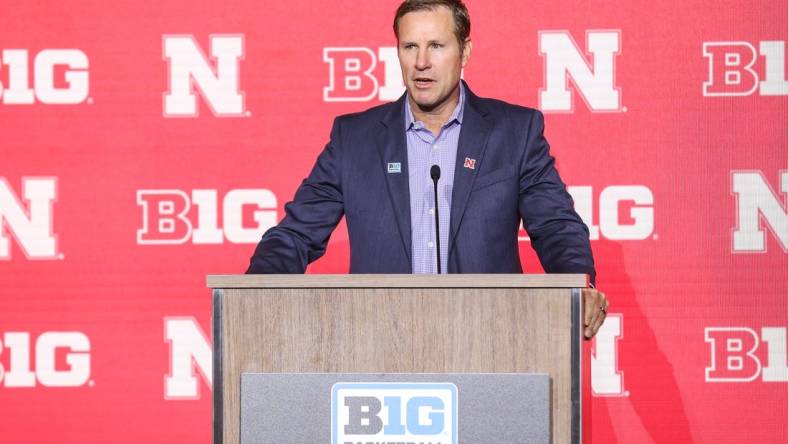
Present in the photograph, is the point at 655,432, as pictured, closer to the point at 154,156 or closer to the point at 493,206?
the point at 493,206

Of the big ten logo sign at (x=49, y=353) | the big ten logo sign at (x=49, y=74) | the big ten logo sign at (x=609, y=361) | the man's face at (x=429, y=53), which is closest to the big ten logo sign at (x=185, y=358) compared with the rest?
the big ten logo sign at (x=49, y=353)

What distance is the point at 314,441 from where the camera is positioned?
1769 millimetres

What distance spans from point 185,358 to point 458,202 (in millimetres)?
1702

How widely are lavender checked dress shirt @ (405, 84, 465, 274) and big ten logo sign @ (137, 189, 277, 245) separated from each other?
118 centimetres

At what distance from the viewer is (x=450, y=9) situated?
2.63 meters

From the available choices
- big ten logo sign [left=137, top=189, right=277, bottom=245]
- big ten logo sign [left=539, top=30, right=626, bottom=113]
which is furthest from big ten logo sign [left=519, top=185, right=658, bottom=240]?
big ten logo sign [left=137, top=189, right=277, bottom=245]

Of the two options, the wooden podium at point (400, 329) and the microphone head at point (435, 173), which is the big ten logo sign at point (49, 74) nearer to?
the microphone head at point (435, 173)

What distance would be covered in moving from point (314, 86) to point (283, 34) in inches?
8.9

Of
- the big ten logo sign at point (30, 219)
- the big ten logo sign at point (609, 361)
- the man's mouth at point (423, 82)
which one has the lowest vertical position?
the big ten logo sign at point (609, 361)

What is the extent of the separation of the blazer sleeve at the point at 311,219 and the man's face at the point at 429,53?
0.90 ft

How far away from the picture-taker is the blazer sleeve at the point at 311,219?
7.97ft

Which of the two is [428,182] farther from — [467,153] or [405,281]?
[405,281]

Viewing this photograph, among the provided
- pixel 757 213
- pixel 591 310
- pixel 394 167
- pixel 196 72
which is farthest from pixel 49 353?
pixel 757 213

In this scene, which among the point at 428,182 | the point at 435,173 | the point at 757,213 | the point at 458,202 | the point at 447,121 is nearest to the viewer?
the point at 435,173
